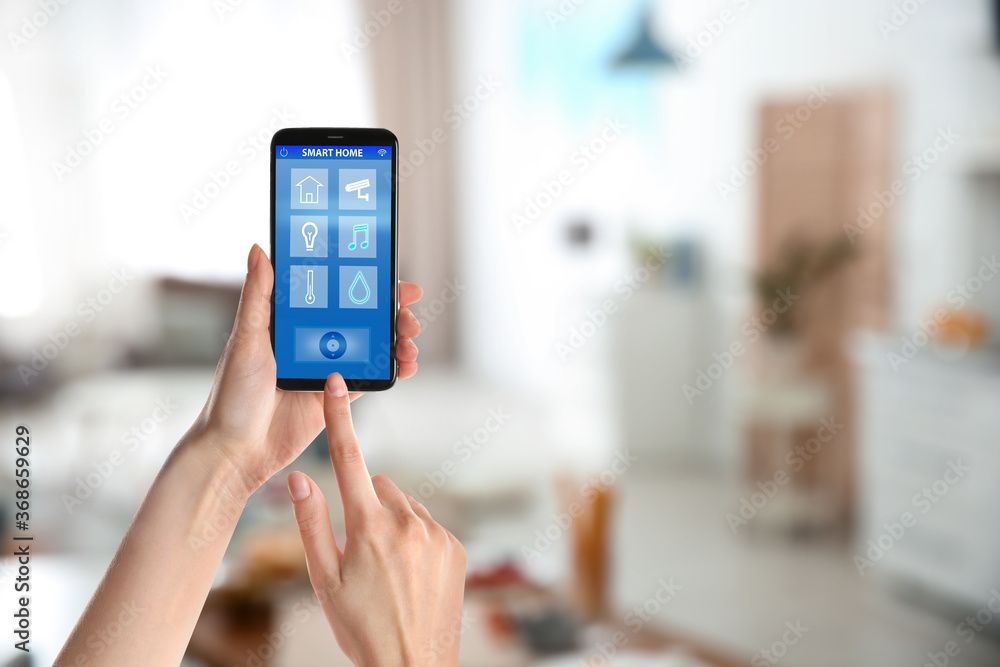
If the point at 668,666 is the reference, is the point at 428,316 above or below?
above

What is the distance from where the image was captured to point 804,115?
2.73 m

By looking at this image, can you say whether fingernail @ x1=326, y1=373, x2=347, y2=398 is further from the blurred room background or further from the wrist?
the blurred room background

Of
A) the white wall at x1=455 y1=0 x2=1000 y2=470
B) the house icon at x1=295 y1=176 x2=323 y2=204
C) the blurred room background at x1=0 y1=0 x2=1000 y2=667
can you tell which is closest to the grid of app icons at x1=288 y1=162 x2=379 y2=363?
the house icon at x1=295 y1=176 x2=323 y2=204

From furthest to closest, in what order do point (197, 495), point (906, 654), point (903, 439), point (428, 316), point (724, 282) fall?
point (724, 282), point (428, 316), point (903, 439), point (906, 654), point (197, 495)

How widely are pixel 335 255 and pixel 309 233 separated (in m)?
0.03

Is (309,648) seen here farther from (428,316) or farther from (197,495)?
(428,316)

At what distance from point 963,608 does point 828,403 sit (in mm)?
746

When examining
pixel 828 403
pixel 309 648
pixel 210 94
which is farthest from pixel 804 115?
pixel 309 648

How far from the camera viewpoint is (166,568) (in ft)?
1.69

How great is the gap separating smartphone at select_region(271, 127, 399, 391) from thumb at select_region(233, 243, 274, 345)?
45mm

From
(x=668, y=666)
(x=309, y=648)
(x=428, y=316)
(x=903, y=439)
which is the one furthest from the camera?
(x=428, y=316)

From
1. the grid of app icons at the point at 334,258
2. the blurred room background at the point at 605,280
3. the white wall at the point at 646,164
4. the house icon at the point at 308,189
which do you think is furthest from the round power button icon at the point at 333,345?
the white wall at the point at 646,164

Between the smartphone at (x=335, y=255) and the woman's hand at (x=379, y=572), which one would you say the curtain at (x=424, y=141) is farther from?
the woman's hand at (x=379, y=572)

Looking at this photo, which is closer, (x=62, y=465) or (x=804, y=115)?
(x=62, y=465)
